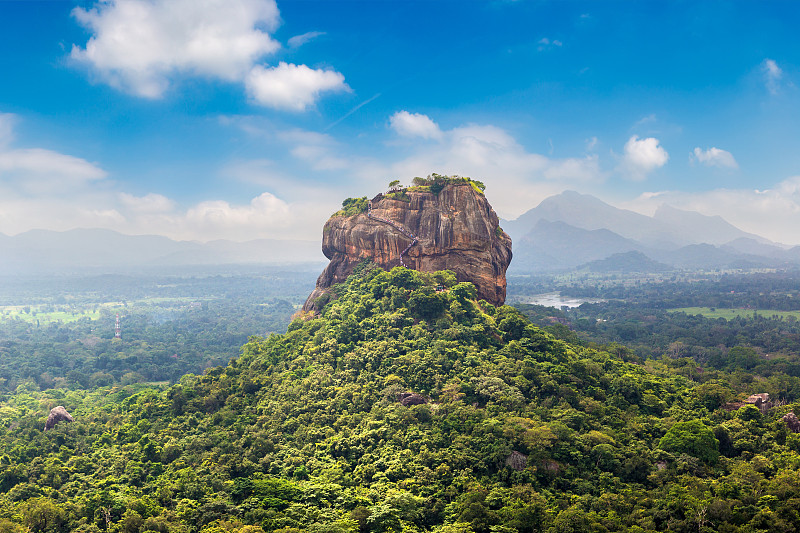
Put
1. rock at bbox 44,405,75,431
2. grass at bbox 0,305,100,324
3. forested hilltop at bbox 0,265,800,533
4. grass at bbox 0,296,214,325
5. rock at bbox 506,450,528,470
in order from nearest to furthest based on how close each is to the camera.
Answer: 1. forested hilltop at bbox 0,265,800,533
2. rock at bbox 506,450,528,470
3. rock at bbox 44,405,75,431
4. grass at bbox 0,305,100,324
5. grass at bbox 0,296,214,325

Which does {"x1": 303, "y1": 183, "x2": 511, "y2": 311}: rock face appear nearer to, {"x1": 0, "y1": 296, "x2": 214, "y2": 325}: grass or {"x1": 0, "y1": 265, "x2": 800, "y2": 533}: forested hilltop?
{"x1": 0, "y1": 265, "x2": 800, "y2": 533}: forested hilltop

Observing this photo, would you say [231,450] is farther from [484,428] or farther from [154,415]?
[484,428]

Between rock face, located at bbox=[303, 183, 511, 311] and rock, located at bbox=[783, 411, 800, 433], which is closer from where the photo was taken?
rock, located at bbox=[783, 411, 800, 433]

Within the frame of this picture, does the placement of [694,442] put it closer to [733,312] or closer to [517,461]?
[517,461]

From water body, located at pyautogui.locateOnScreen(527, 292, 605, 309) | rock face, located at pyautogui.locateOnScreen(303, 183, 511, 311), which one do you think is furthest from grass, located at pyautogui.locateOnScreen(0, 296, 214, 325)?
rock face, located at pyautogui.locateOnScreen(303, 183, 511, 311)

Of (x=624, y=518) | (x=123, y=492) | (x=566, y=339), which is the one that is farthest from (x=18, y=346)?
(x=624, y=518)

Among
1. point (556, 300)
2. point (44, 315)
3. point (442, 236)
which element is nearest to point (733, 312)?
point (556, 300)
